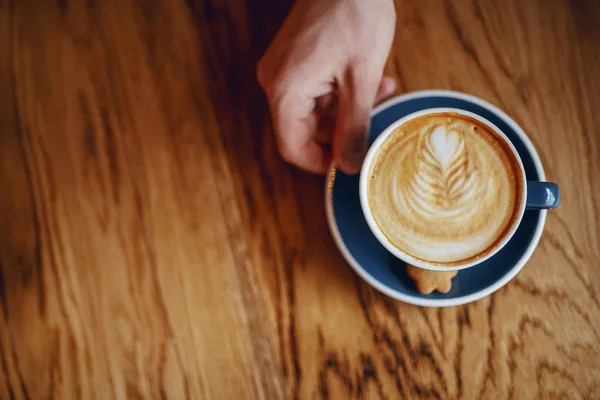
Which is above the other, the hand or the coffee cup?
the hand

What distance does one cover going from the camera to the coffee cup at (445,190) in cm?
60

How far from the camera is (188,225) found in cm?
76

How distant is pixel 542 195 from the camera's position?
0.60 m

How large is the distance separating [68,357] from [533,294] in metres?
0.72

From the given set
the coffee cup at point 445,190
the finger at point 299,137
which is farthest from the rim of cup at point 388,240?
the finger at point 299,137

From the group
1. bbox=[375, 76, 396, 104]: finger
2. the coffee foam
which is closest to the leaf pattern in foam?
the coffee foam

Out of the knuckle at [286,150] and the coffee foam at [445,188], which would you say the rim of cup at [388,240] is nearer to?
the coffee foam at [445,188]

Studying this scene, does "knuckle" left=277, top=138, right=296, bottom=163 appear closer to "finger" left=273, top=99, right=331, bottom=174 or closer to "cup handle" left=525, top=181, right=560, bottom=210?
"finger" left=273, top=99, right=331, bottom=174

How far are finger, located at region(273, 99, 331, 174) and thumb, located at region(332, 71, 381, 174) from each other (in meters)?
0.05

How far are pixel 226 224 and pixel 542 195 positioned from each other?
17.7 inches

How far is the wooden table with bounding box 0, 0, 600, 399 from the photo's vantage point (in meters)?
0.71

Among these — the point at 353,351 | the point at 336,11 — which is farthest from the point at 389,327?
the point at 336,11

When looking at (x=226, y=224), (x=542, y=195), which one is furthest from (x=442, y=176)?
(x=226, y=224)

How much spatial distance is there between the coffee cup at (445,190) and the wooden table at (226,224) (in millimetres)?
141
